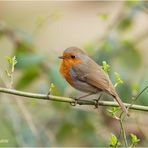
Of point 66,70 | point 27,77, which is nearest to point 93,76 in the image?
point 66,70

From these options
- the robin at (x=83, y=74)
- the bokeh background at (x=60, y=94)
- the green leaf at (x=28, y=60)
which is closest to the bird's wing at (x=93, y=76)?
the robin at (x=83, y=74)

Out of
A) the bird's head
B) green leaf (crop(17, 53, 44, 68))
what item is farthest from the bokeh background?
the bird's head

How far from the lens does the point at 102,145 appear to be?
6551 mm

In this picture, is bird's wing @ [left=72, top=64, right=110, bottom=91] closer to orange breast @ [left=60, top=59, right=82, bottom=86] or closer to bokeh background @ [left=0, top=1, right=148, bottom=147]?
orange breast @ [left=60, top=59, right=82, bottom=86]

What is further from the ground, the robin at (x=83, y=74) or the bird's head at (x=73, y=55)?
the bird's head at (x=73, y=55)

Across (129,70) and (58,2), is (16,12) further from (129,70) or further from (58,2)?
(129,70)

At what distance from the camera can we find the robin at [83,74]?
5.41 m

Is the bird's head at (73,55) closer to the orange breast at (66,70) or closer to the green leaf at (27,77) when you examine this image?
the orange breast at (66,70)

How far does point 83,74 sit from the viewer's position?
5613 millimetres

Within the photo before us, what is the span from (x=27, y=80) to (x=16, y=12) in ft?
19.7

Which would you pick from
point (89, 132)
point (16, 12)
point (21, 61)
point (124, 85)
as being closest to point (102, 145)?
point (89, 132)

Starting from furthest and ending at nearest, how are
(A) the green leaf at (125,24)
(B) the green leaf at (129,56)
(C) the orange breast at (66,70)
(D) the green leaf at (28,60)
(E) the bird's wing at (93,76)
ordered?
(A) the green leaf at (125,24), (B) the green leaf at (129,56), (D) the green leaf at (28,60), (C) the orange breast at (66,70), (E) the bird's wing at (93,76)

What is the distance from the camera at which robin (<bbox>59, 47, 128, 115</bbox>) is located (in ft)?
17.7

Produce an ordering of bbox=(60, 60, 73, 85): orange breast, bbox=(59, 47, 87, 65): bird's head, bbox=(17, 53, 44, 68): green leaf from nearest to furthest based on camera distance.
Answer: bbox=(60, 60, 73, 85): orange breast < bbox=(59, 47, 87, 65): bird's head < bbox=(17, 53, 44, 68): green leaf
